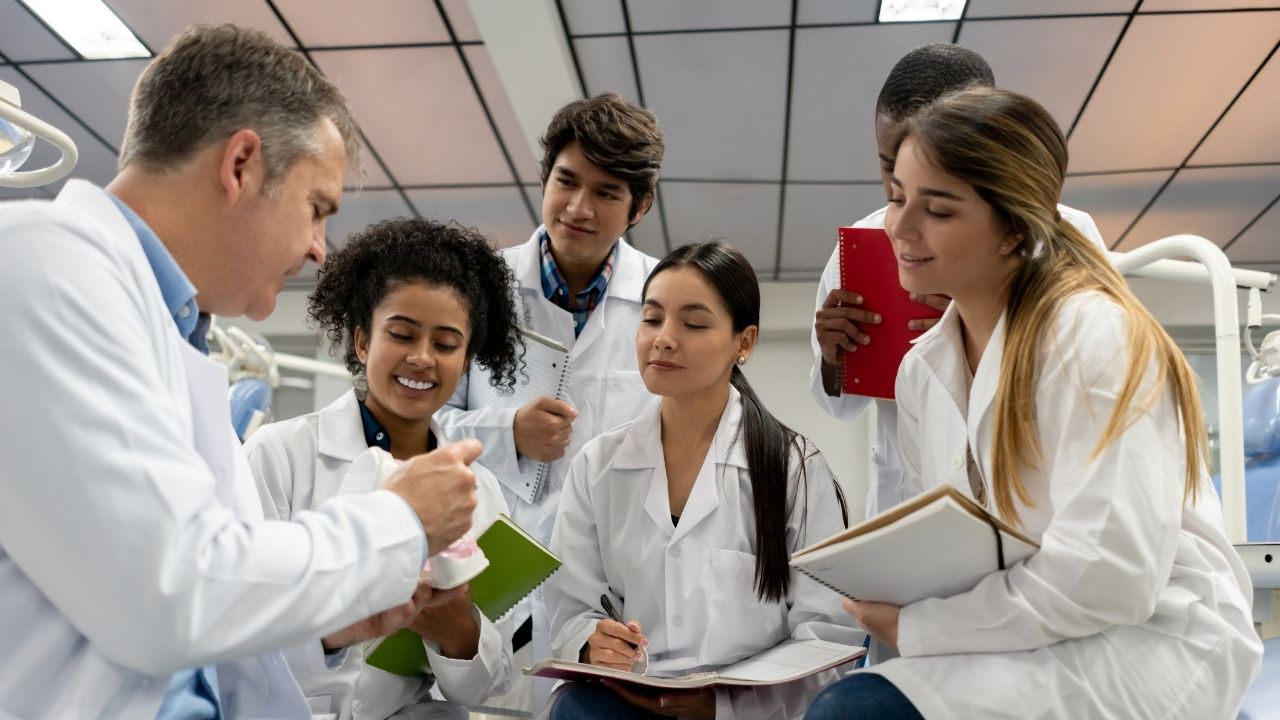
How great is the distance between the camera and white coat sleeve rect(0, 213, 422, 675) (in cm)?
83

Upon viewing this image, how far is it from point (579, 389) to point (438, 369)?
0.51 m

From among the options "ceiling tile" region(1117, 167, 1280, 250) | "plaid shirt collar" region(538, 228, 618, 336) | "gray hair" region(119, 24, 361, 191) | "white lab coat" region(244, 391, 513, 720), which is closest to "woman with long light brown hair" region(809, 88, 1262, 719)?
"white lab coat" region(244, 391, 513, 720)

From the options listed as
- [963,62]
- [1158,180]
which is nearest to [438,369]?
[963,62]

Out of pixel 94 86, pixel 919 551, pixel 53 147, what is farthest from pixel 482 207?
pixel 919 551

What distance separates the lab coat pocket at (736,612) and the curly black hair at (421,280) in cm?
64

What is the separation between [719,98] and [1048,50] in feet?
4.09

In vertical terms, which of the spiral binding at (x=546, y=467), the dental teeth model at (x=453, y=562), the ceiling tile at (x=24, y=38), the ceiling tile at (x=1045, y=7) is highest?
the ceiling tile at (x=1045, y=7)

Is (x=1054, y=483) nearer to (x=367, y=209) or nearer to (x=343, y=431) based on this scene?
(x=343, y=431)

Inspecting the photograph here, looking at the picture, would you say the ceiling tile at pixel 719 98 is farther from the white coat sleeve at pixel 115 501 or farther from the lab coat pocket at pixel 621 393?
the white coat sleeve at pixel 115 501

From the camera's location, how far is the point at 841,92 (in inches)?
165

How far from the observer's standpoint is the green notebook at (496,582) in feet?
4.36

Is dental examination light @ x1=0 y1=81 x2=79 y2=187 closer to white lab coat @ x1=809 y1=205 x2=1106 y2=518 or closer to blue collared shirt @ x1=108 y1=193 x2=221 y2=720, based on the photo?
blue collared shirt @ x1=108 y1=193 x2=221 y2=720

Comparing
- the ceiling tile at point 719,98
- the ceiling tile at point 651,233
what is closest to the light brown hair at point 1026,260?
the ceiling tile at point 719,98

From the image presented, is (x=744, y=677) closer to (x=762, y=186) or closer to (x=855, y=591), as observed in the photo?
(x=855, y=591)
